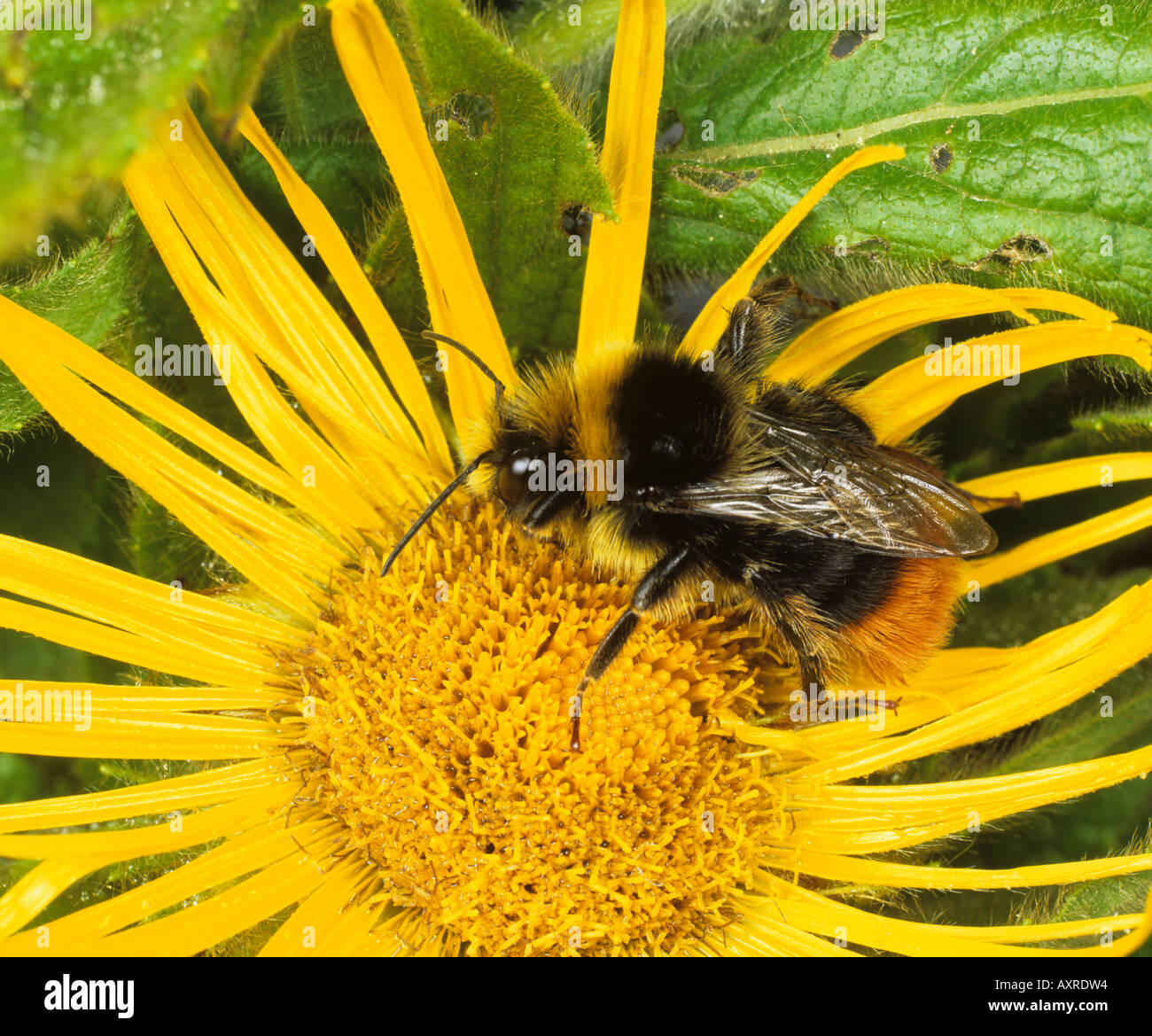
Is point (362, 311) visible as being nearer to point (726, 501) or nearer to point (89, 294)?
point (89, 294)

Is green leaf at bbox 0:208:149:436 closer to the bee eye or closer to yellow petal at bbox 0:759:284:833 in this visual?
yellow petal at bbox 0:759:284:833

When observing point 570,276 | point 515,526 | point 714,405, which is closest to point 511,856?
point 515,526

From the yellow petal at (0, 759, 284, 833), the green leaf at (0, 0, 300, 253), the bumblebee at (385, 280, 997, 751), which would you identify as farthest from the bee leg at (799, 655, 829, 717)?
the green leaf at (0, 0, 300, 253)

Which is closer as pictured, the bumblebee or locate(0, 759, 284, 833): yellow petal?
the bumblebee

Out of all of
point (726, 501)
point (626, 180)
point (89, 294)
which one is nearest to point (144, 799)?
point (89, 294)

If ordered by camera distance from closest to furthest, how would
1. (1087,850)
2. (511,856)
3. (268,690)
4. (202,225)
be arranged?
(511,856) < (202,225) < (268,690) < (1087,850)

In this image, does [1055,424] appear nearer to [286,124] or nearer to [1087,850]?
[1087,850]

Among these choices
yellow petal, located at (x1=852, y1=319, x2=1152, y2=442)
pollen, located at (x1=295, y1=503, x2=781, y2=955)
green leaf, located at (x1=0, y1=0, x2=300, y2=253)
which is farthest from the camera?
yellow petal, located at (x1=852, y1=319, x2=1152, y2=442)
